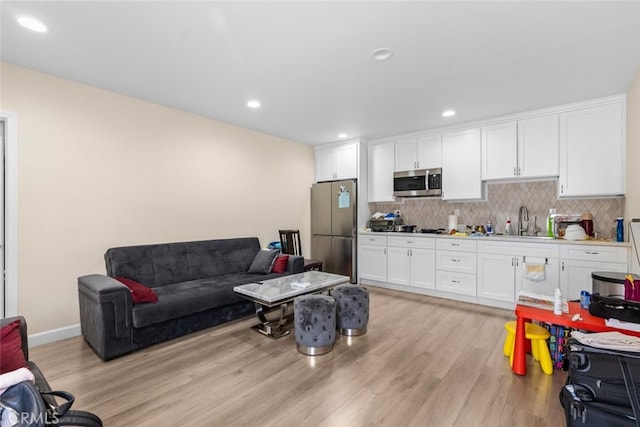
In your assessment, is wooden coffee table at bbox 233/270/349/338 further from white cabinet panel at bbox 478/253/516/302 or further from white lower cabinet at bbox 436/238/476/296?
white cabinet panel at bbox 478/253/516/302

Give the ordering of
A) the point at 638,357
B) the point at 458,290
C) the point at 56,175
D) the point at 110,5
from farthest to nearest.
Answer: the point at 458,290 → the point at 56,175 → the point at 110,5 → the point at 638,357

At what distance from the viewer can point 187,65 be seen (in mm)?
2629

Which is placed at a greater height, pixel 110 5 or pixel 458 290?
pixel 110 5

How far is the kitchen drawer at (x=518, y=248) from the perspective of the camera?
345cm

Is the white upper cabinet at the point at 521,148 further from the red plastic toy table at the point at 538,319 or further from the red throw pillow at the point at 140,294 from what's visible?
the red throw pillow at the point at 140,294

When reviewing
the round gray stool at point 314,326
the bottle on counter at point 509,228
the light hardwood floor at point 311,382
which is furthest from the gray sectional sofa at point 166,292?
the bottle on counter at point 509,228

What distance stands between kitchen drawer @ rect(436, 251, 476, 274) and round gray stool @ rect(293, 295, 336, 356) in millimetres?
2281

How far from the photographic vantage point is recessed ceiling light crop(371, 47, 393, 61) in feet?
7.74

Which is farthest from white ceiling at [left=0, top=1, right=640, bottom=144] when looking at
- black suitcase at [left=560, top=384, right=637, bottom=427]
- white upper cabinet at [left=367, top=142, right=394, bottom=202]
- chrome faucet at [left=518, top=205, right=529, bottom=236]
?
black suitcase at [left=560, top=384, right=637, bottom=427]

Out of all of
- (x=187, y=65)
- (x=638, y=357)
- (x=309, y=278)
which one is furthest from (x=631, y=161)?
(x=187, y=65)

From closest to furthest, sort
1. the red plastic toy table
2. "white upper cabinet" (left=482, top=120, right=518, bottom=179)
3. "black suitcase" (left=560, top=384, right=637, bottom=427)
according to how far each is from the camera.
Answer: "black suitcase" (left=560, top=384, right=637, bottom=427), the red plastic toy table, "white upper cabinet" (left=482, top=120, right=518, bottom=179)

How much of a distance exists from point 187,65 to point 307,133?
248 cm

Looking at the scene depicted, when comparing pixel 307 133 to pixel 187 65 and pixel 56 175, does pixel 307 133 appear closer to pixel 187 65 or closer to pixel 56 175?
pixel 187 65

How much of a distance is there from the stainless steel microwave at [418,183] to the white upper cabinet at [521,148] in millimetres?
655
